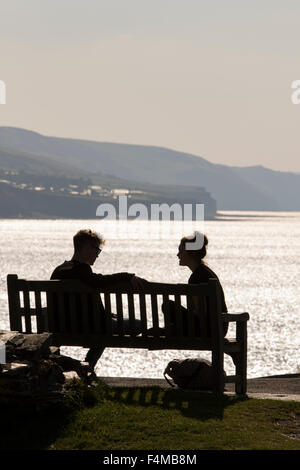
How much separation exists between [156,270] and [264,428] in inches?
4009

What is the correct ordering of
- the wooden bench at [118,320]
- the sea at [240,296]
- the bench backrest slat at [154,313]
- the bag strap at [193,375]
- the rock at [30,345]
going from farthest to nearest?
the sea at [240,296] → the bag strap at [193,375] → the wooden bench at [118,320] → the bench backrest slat at [154,313] → the rock at [30,345]

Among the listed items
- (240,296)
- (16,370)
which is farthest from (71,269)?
(240,296)

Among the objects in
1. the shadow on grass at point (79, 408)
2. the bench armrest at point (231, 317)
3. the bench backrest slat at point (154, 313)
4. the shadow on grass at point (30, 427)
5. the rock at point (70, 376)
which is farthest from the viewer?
the bench armrest at point (231, 317)

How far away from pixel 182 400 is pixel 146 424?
120 cm

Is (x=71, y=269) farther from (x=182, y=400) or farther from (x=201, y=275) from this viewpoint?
(x=182, y=400)

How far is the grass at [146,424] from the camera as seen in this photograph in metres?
6.70

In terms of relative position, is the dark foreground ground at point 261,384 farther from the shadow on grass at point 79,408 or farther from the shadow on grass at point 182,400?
the shadow on grass at point 79,408

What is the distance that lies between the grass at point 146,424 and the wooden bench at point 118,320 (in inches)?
27.6

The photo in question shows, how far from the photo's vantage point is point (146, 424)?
7.16 metres

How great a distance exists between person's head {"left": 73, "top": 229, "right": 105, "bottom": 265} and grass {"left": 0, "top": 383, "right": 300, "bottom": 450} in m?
1.60

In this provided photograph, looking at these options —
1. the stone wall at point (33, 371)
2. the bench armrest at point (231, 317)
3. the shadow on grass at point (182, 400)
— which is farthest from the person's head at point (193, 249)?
the stone wall at point (33, 371)

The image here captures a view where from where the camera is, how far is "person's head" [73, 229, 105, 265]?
9055mm

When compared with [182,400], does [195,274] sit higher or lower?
higher
